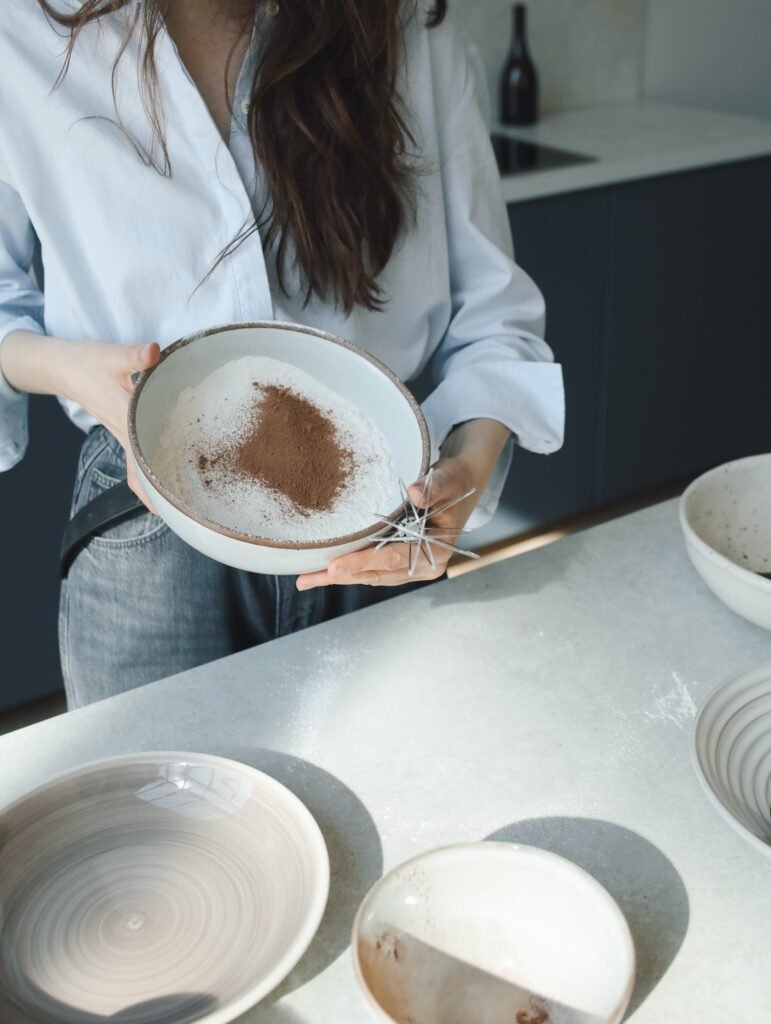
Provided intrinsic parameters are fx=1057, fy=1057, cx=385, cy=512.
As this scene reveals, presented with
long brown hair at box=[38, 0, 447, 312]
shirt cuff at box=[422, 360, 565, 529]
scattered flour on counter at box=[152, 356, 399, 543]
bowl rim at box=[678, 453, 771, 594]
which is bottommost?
bowl rim at box=[678, 453, 771, 594]

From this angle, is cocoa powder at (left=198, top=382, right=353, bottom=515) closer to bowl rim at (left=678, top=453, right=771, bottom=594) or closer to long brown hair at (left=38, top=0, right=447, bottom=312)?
long brown hair at (left=38, top=0, right=447, bottom=312)

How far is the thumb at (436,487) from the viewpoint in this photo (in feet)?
2.48

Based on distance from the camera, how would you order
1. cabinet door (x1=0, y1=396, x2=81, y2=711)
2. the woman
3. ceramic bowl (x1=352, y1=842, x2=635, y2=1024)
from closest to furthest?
ceramic bowl (x1=352, y1=842, x2=635, y2=1024) < the woman < cabinet door (x1=0, y1=396, x2=81, y2=711)

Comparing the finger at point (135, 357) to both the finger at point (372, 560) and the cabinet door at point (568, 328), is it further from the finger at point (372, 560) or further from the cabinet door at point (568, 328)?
the cabinet door at point (568, 328)

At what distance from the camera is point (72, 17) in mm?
876

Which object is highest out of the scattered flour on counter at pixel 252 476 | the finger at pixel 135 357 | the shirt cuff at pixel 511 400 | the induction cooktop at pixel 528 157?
the finger at pixel 135 357

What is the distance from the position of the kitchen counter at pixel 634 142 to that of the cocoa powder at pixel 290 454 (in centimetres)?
133

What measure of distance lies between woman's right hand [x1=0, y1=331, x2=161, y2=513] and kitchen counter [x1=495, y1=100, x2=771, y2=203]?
1309mm

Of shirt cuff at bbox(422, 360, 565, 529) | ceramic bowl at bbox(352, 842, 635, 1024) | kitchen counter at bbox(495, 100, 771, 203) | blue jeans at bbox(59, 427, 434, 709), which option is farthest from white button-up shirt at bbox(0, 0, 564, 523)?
kitchen counter at bbox(495, 100, 771, 203)

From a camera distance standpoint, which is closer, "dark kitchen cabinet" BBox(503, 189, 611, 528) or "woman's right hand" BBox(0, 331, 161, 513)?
"woman's right hand" BBox(0, 331, 161, 513)

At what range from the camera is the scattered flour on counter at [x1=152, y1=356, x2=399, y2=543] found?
0.78 metres

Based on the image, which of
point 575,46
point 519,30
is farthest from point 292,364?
point 575,46

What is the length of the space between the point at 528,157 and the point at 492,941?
6.36ft

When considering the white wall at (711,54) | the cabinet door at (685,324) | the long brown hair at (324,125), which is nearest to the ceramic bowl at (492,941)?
the long brown hair at (324,125)
